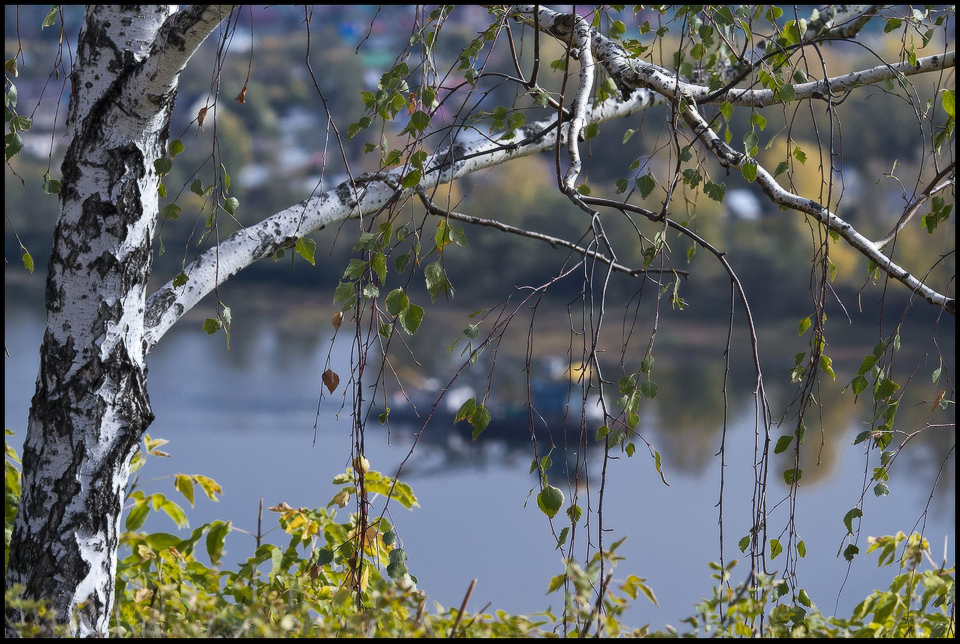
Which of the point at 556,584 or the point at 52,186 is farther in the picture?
the point at 52,186

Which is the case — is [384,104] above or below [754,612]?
above

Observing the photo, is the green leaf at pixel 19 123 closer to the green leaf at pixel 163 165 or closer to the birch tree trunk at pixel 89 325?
the birch tree trunk at pixel 89 325

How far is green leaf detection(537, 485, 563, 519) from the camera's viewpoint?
0.77 meters

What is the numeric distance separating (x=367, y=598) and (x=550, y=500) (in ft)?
0.80

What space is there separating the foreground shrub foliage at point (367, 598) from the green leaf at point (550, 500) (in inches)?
2.7

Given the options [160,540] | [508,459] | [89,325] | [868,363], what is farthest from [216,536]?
[508,459]

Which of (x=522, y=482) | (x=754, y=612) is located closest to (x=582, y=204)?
(x=754, y=612)

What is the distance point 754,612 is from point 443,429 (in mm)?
5383

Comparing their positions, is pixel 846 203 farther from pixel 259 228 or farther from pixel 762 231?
pixel 259 228

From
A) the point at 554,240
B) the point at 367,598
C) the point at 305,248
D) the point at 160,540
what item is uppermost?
the point at 554,240

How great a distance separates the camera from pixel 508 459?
5.30 meters

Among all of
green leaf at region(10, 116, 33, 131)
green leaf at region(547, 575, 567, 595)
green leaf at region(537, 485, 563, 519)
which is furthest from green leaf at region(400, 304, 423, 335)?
green leaf at region(10, 116, 33, 131)

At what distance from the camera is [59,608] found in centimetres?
93

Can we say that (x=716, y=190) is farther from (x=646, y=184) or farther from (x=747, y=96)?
(x=747, y=96)
